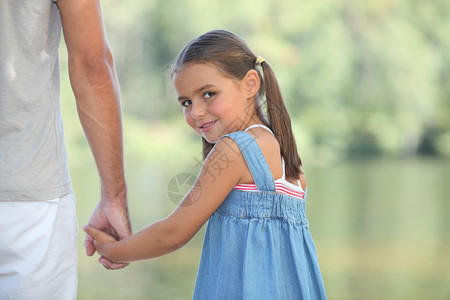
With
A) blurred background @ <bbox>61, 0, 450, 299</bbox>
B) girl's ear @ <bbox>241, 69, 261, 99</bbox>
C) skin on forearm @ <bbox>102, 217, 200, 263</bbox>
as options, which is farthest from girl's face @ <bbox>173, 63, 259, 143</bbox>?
blurred background @ <bbox>61, 0, 450, 299</bbox>

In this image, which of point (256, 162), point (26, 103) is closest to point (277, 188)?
point (256, 162)

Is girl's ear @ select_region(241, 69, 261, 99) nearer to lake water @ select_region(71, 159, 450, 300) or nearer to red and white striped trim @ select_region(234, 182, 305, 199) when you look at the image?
red and white striped trim @ select_region(234, 182, 305, 199)

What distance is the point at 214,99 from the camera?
1748mm

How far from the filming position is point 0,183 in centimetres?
138

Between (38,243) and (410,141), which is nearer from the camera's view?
(38,243)

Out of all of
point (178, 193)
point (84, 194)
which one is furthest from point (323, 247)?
point (178, 193)

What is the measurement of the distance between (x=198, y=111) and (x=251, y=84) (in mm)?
153

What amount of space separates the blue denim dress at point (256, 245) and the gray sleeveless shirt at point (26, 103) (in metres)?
0.42

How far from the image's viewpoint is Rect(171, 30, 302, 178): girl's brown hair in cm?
173

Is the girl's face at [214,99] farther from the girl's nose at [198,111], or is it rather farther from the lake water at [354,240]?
the lake water at [354,240]

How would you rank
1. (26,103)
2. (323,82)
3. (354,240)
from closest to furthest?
(26,103), (354,240), (323,82)

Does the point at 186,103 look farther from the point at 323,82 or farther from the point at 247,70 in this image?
the point at 323,82

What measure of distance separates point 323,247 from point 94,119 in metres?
5.05

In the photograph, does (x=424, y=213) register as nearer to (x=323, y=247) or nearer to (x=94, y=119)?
(x=323, y=247)
